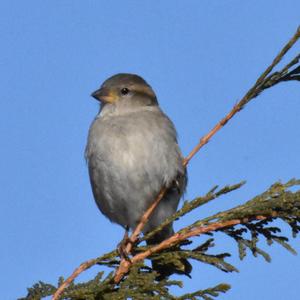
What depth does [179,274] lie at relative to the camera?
3984 mm

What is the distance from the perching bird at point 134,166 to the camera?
5055 millimetres

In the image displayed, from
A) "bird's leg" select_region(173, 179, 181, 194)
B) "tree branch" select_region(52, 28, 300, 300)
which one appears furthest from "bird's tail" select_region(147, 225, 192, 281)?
"bird's leg" select_region(173, 179, 181, 194)

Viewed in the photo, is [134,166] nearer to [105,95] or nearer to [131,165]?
[131,165]

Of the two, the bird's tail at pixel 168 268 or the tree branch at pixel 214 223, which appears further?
the bird's tail at pixel 168 268

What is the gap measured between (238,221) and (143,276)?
2.17 ft

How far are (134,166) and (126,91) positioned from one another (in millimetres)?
1304

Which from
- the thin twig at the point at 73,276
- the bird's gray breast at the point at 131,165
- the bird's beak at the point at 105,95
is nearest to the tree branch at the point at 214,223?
the thin twig at the point at 73,276

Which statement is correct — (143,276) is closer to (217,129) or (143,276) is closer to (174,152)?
(217,129)

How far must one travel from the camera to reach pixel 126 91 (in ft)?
20.0

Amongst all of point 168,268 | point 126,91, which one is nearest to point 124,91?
point 126,91

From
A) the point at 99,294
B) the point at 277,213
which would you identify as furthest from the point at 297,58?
the point at 99,294

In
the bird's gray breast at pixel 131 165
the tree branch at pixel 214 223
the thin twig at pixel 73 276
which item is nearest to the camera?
the thin twig at pixel 73 276

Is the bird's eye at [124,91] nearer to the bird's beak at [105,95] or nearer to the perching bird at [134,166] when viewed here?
the bird's beak at [105,95]

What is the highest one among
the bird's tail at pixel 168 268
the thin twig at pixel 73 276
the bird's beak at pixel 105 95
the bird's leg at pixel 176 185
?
the bird's beak at pixel 105 95
